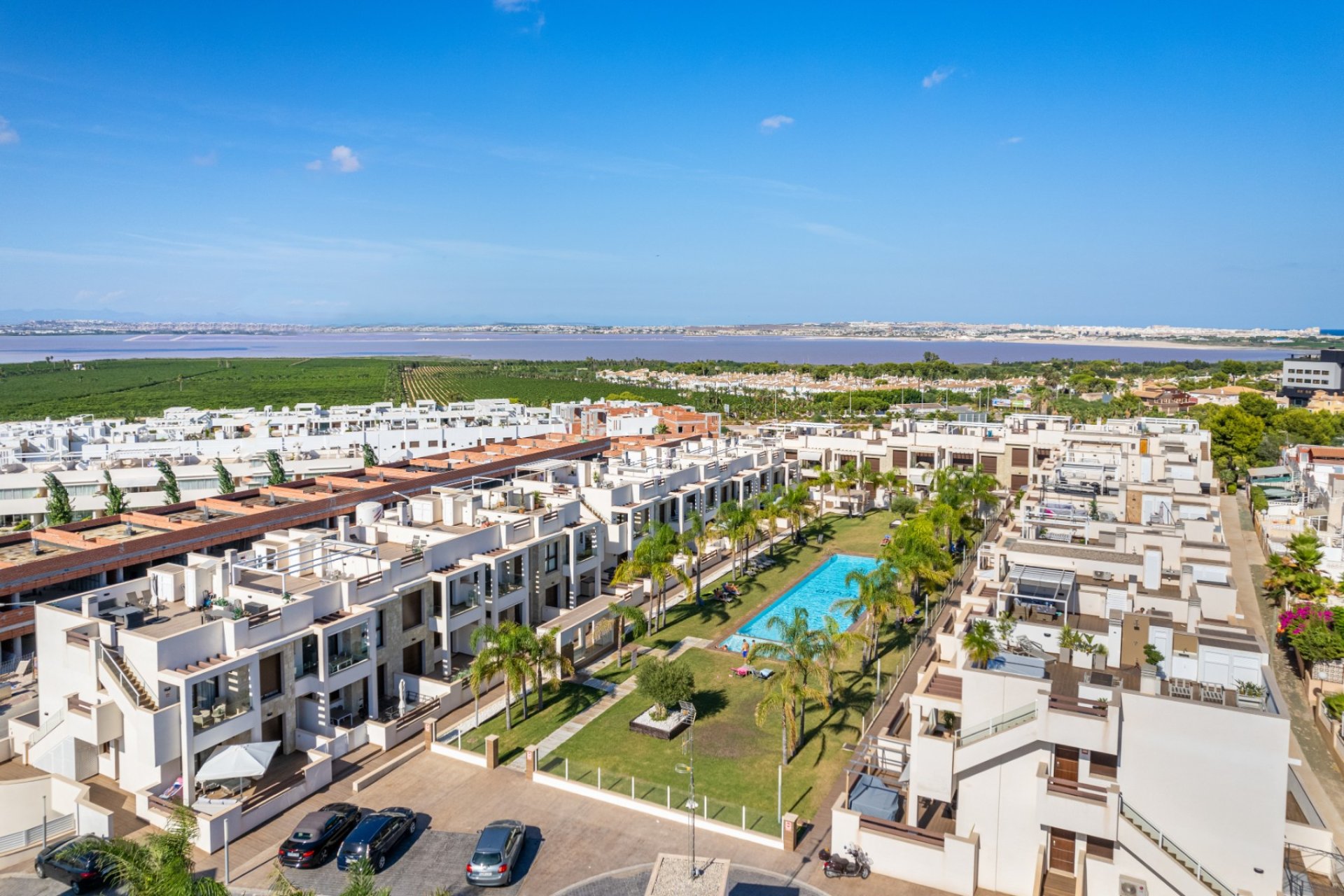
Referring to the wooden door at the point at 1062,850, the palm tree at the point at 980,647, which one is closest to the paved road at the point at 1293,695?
the wooden door at the point at 1062,850

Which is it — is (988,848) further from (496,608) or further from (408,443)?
(408,443)

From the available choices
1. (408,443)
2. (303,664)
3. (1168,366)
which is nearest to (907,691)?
(303,664)

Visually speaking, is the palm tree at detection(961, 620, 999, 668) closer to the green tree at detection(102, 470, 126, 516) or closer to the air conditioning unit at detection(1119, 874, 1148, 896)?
the air conditioning unit at detection(1119, 874, 1148, 896)

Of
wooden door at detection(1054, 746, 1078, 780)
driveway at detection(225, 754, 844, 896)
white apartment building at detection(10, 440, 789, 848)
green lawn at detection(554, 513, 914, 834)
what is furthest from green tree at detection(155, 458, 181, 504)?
wooden door at detection(1054, 746, 1078, 780)

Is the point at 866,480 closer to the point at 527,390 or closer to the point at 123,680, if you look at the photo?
the point at 123,680

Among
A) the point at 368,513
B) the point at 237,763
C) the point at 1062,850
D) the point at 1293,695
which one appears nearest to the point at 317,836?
the point at 237,763
